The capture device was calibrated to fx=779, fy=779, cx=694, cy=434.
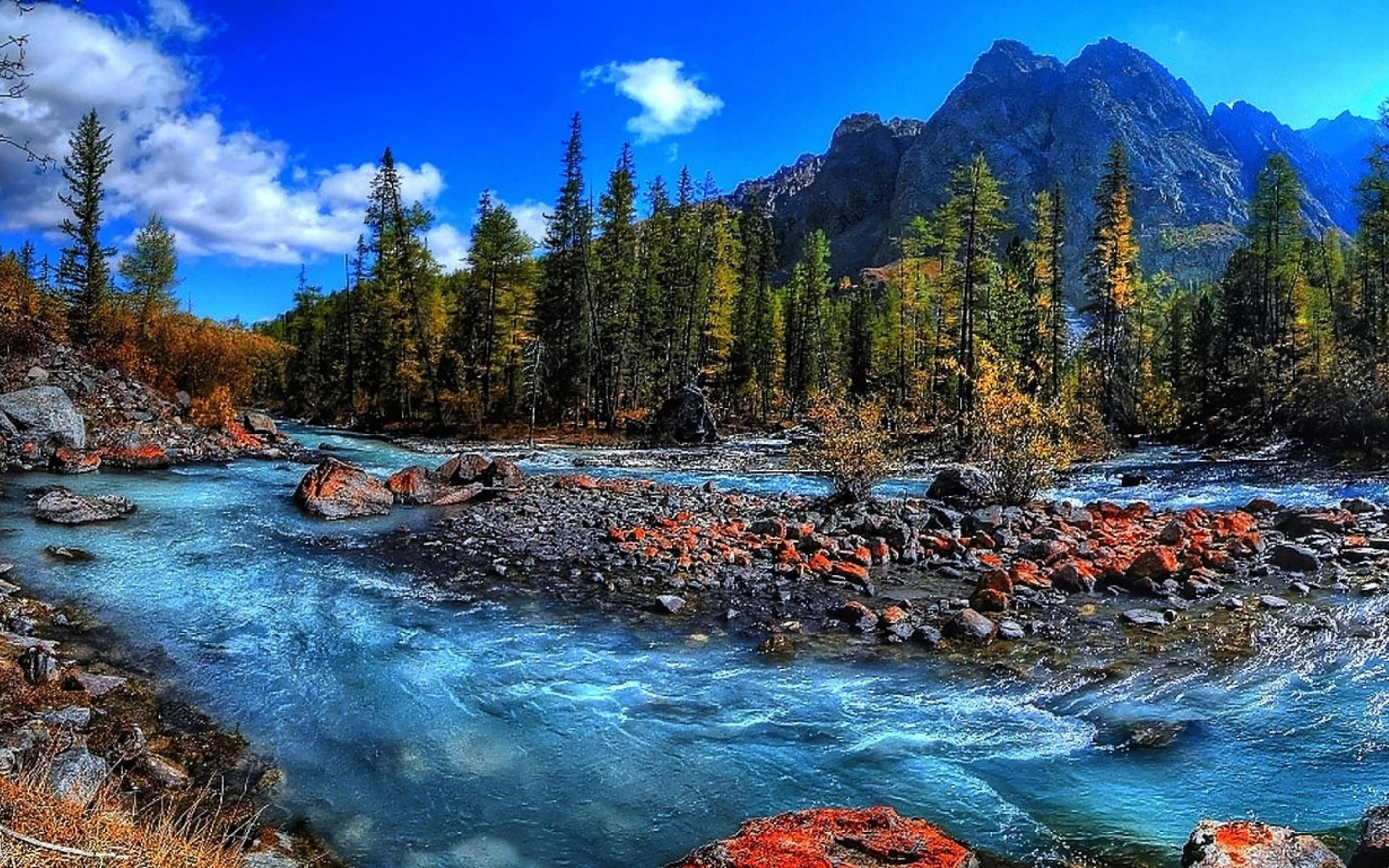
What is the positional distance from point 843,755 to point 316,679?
6457 mm

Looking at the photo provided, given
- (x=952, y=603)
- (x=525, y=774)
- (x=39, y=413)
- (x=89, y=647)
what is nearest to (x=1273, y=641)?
(x=952, y=603)

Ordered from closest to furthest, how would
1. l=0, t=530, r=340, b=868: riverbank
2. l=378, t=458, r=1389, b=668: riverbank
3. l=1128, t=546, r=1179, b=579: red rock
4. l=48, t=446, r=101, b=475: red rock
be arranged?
l=0, t=530, r=340, b=868: riverbank → l=378, t=458, r=1389, b=668: riverbank → l=1128, t=546, r=1179, b=579: red rock → l=48, t=446, r=101, b=475: red rock

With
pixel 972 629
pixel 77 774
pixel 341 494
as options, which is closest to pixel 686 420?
pixel 341 494

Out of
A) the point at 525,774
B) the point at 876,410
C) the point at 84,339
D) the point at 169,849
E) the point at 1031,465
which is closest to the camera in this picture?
the point at 169,849

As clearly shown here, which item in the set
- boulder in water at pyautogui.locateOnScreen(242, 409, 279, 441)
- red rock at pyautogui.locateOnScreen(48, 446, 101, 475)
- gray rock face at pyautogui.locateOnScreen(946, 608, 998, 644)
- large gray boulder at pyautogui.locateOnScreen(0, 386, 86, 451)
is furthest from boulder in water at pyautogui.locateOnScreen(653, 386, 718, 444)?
gray rock face at pyautogui.locateOnScreen(946, 608, 998, 644)

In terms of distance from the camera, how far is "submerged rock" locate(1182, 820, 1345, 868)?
475 cm

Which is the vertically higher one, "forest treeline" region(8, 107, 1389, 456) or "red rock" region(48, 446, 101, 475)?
"forest treeline" region(8, 107, 1389, 456)

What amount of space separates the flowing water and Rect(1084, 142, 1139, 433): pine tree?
110 feet

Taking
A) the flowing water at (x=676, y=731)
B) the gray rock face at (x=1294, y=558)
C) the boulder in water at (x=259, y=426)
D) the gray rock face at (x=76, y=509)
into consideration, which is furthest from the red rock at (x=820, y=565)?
the boulder in water at (x=259, y=426)

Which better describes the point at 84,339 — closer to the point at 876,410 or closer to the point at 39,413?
the point at 39,413

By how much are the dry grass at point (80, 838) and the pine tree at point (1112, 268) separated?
4179cm

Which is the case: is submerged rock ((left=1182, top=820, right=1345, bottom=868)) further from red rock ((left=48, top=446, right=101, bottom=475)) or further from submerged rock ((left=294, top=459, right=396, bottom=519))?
red rock ((left=48, top=446, right=101, bottom=475))

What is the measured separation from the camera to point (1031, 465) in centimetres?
2005

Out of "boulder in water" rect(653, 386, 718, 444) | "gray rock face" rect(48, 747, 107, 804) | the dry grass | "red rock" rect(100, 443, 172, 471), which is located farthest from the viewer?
"boulder in water" rect(653, 386, 718, 444)
